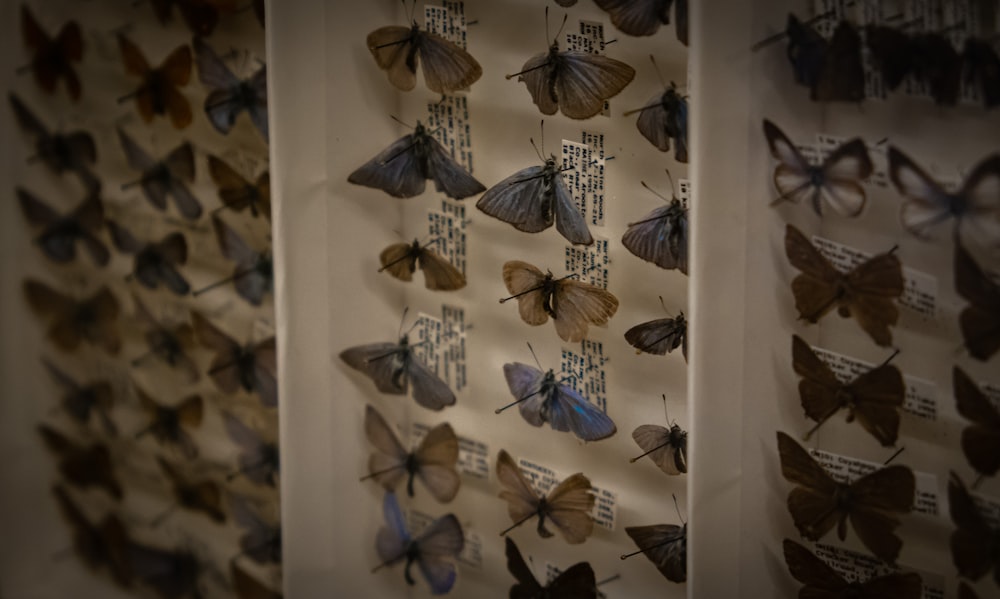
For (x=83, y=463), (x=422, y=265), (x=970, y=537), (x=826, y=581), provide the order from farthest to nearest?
(x=83, y=463) → (x=422, y=265) → (x=826, y=581) → (x=970, y=537)

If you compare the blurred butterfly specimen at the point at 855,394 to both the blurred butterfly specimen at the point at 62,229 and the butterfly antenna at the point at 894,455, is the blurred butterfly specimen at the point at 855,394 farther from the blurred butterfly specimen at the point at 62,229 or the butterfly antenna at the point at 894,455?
the blurred butterfly specimen at the point at 62,229

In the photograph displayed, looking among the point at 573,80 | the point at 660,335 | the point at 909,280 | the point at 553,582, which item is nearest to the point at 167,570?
the point at 553,582

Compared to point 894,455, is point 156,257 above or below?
above

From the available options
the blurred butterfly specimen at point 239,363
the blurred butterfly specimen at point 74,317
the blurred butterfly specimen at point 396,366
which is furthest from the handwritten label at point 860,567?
the blurred butterfly specimen at point 74,317

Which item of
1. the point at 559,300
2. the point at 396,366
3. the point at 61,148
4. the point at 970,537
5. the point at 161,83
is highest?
the point at 161,83

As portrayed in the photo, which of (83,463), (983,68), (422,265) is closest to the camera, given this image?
(983,68)

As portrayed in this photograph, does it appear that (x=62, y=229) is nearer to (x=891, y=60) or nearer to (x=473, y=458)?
(x=473, y=458)
